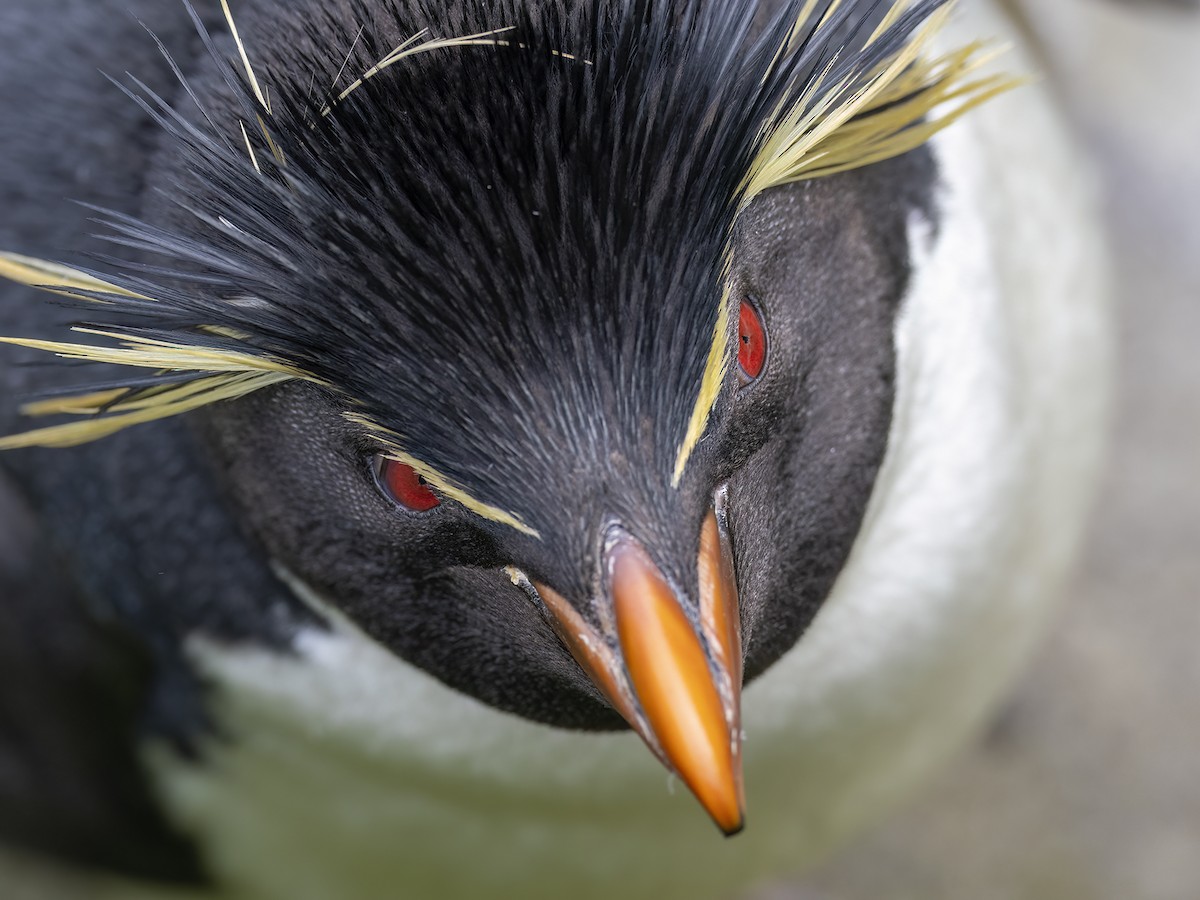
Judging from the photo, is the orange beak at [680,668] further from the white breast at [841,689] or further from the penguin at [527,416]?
the white breast at [841,689]

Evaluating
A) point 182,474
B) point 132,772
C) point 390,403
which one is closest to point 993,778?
point 132,772

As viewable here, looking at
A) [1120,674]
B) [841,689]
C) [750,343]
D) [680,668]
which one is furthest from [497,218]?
[1120,674]

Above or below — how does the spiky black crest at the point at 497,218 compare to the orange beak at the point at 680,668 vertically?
above

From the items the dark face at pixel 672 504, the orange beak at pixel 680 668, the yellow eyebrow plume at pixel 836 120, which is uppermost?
the yellow eyebrow plume at pixel 836 120

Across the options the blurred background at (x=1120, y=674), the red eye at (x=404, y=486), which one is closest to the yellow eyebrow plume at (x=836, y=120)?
the red eye at (x=404, y=486)

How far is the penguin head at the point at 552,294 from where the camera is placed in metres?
1.01

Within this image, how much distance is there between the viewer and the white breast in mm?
1479

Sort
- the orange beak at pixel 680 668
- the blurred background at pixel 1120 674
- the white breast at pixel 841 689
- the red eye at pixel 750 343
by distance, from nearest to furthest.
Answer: the orange beak at pixel 680 668
the red eye at pixel 750 343
the white breast at pixel 841 689
the blurred background at pixel 1120 674

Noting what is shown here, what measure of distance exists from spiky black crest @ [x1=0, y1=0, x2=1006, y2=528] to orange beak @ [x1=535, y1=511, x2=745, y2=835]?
0.28 ft

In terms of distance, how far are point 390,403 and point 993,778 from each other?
6.12 feet

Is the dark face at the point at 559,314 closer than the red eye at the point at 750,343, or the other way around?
the dark face at the point at 559,314

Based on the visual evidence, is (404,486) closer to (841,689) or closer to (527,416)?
(527,416)

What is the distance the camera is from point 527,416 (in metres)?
1.06

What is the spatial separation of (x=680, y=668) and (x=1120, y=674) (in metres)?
1.95
